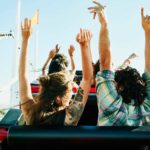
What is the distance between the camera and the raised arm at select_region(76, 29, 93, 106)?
2509 millimetres

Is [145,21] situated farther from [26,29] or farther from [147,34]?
[26,29]

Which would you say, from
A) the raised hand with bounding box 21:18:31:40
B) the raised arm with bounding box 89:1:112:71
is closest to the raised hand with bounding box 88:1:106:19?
the raised arm with bounding box 89:1:112:71

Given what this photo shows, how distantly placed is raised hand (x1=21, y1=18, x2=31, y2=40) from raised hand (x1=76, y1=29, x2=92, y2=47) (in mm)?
297

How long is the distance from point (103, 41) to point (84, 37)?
1.14 feet

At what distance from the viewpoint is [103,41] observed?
283 cm

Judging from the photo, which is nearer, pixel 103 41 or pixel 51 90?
pixel 51 90

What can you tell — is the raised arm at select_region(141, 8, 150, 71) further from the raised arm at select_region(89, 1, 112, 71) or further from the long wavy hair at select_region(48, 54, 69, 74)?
the long wavy hair at select_region(48, 54, 69, 74)

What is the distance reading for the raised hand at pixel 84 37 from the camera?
2.50 meters

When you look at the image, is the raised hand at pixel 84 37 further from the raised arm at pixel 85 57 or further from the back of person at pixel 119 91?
the back of person at pixel 119 91

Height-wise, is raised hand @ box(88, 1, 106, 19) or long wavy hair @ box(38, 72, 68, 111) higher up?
raised hand @ box(88, 1, 106, 19)

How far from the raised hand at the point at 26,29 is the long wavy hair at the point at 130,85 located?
2.39 feet

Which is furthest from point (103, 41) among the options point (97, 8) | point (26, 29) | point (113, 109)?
point (26, 29)
